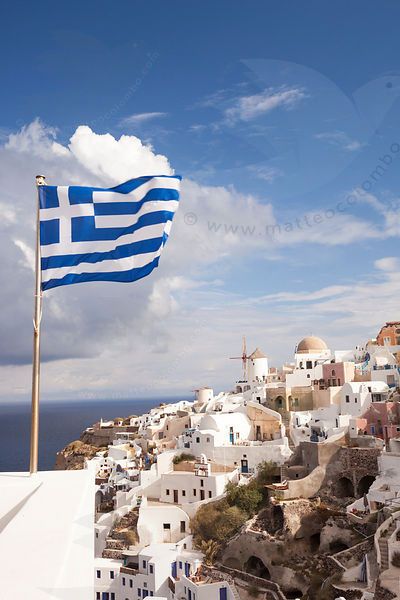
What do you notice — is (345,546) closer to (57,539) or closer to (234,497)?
(234,497)

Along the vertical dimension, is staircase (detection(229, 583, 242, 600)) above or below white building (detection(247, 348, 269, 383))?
below

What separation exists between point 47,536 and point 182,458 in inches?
1656

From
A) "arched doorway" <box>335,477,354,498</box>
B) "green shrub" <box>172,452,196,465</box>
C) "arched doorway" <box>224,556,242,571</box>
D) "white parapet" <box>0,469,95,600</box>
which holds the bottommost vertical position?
"arched doorway" <box>224,556,242,571</box>

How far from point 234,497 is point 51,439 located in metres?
137

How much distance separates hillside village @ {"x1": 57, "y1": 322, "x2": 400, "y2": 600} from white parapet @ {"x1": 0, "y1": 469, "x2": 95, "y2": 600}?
16.8 m

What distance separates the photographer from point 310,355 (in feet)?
208

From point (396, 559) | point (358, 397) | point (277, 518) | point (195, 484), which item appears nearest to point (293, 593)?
point (277, 518)

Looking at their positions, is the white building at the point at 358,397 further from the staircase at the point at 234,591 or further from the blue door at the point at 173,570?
the blue door at the point at 173,570

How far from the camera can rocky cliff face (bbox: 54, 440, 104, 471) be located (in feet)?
211

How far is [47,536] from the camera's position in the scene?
21.6ft

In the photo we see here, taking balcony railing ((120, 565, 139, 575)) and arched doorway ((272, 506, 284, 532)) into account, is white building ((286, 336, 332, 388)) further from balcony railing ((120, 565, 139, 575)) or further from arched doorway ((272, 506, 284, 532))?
balcony railing ((120, 565, 139, 575))

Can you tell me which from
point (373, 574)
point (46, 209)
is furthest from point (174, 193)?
point (373, 574)

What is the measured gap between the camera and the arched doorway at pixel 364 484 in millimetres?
36312

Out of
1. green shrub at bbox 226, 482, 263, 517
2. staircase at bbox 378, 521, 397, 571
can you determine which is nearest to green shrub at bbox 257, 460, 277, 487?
green shrub at bbox 226, 482, 263, 517
